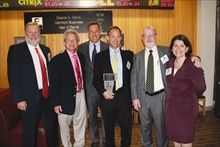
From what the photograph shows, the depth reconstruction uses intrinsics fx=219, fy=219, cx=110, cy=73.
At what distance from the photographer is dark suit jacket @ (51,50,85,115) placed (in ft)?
8.93

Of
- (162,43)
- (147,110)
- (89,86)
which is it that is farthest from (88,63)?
(162,43)

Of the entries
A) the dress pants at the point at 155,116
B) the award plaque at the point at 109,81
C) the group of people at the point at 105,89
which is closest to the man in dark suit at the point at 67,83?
the group of people at the point at 105,89

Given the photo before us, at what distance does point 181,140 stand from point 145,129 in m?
0.53

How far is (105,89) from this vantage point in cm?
272

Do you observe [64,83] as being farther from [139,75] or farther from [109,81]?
[139,75]

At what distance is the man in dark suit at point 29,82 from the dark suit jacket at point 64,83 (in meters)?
0.11

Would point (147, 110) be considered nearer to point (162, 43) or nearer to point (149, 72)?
point (149, 72)

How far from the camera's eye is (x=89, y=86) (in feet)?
10.2

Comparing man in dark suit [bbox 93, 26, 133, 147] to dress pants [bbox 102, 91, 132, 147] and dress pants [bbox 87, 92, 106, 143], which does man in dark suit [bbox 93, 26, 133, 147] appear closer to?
dress pants [bbox 102, 91, 132, 147]

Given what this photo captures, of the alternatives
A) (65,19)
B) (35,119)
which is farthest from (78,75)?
(65,19)

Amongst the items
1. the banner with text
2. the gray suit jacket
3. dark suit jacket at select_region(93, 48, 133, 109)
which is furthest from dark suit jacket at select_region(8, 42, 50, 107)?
the banner with text

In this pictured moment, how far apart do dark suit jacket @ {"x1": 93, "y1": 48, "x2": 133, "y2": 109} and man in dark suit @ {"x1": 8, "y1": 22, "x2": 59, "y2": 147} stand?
0.64 m

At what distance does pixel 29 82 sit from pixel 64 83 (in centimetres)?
42

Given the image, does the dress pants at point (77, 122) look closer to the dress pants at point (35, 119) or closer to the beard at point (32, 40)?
the dress pants at point (35, 119)
